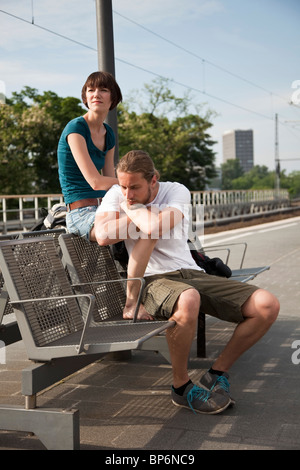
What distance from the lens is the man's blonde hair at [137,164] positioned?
136 inches

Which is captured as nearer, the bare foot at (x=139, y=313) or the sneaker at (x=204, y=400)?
the sneaker at (x=204, y=400)

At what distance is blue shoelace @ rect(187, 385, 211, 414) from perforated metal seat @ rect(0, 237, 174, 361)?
431mm

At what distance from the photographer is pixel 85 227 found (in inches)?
154

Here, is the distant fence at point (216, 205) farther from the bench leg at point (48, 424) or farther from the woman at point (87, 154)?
the bench leg at point (48, 424)

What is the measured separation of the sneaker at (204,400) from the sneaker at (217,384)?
26 millimetres

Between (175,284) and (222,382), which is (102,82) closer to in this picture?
(175,284)

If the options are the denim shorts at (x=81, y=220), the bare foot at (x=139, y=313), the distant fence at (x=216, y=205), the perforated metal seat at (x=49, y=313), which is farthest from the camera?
the distant fence at (x=216, y=205)

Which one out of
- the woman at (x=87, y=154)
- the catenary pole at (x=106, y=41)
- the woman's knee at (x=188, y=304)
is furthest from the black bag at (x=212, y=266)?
the catenary pole at (x=106, y=41)

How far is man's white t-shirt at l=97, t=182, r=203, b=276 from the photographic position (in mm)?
3660

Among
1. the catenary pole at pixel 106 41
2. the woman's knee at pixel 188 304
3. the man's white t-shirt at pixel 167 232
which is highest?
the catenary pole at pixel 106 41

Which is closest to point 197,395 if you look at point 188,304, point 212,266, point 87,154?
point 188,304

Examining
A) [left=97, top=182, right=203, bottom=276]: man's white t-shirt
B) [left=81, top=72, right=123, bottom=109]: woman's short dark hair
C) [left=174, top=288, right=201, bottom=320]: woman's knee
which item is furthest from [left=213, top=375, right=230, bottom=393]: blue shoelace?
[left=81, top=72, right=123, bottom=109]: woman's short dark hair

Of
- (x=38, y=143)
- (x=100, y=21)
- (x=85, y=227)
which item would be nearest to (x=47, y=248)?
(x=85, y=227)

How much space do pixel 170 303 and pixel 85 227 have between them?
2.86 ft
